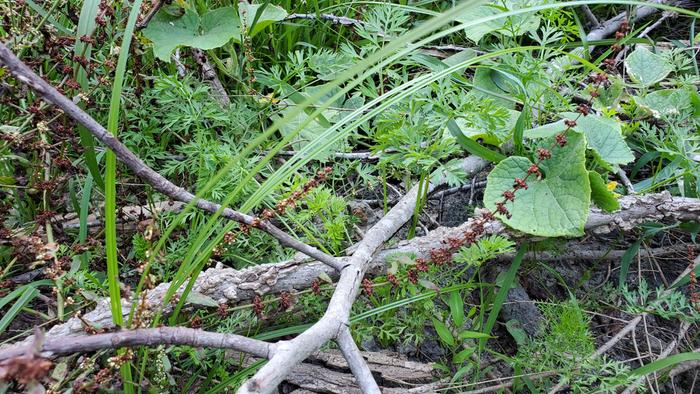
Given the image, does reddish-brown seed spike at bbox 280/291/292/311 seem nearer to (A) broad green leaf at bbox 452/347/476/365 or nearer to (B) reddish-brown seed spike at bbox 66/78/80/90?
(A) broad green leaf at bbox 452/347/476/365

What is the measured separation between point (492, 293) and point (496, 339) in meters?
0.18

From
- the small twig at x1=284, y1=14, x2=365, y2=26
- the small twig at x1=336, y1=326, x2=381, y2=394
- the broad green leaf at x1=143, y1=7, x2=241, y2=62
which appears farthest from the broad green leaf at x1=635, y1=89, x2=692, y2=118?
the broad green leaf at x1=143, y1=7, x2=241, y2=62

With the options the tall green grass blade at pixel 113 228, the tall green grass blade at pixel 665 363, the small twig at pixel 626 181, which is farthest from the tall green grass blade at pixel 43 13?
the tall green grass blade at pixel 665 363

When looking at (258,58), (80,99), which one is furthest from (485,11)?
(80,99)

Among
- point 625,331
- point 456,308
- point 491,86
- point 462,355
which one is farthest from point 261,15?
point 625,331

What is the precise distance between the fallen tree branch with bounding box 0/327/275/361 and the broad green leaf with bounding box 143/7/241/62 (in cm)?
129

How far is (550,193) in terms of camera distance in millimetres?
1952

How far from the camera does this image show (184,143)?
2.33 metres

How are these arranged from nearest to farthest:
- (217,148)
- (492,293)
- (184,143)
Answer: (492,293), (217,148), (184,143)

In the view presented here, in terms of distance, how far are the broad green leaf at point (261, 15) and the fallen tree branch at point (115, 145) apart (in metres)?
1.07

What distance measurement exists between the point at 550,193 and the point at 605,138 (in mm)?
290

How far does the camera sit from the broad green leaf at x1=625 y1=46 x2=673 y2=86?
2.31 meters

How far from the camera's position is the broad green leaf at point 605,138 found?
199 cm

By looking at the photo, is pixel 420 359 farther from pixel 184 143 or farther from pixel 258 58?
pixel 258 58
